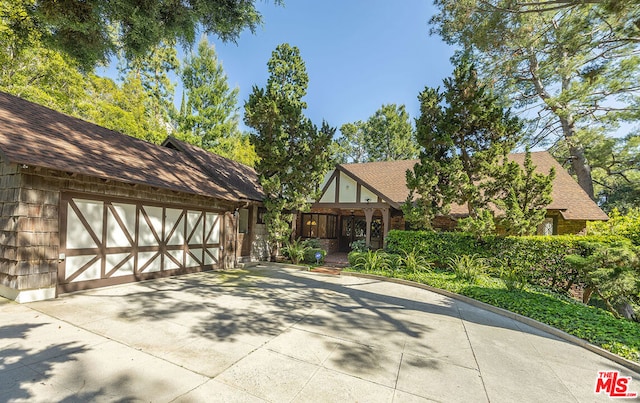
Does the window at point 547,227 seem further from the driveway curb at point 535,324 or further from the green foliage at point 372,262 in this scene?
the driveway curb at point 535,324

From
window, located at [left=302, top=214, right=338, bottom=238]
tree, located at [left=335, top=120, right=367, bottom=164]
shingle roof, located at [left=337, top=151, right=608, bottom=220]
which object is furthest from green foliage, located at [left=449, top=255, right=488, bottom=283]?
tree, located at [left=335, top=120, right=367, bottom=164]

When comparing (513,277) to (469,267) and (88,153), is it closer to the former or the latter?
(469,267)

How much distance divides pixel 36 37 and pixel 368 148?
97.0 feet

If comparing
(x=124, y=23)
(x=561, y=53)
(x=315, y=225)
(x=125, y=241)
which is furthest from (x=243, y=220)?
(x=561, y=53)

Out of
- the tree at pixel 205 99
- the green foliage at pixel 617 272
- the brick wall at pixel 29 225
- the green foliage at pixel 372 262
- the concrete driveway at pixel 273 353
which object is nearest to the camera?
the concrete driveway at pixel 273 353

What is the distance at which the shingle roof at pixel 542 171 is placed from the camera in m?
11.8

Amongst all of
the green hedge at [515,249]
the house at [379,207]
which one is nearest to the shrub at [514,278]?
the green hedge at [515,249]

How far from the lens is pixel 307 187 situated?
39.1 feet

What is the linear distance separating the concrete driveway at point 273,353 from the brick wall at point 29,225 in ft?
2.06

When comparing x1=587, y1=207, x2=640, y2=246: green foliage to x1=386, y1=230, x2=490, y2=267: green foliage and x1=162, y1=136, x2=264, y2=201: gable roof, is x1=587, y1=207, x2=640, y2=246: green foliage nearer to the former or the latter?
x1=386, y1=230, x2=490, y2=267: green foliage

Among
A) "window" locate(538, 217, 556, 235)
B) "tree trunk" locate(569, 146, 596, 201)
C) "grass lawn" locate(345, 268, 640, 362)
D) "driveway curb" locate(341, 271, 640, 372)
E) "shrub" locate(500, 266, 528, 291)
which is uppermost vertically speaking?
"tree trunk" locate(569, 146, 596, 201)

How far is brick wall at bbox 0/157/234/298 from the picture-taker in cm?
547

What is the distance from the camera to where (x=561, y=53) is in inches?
368

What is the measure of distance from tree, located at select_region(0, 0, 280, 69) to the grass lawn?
9.40 m
